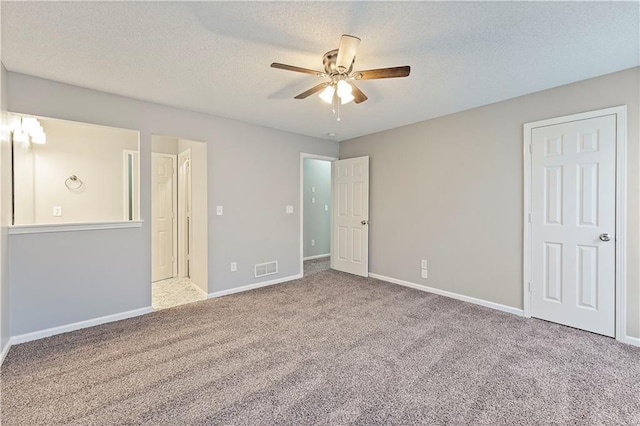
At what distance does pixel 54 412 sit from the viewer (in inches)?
64.7

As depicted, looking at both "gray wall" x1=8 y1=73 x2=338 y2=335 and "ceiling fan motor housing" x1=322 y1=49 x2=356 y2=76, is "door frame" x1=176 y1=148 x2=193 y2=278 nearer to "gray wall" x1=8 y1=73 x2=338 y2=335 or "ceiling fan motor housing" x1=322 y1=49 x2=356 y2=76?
"gray wall" x1=8 y1=73 x2=338 y2=335

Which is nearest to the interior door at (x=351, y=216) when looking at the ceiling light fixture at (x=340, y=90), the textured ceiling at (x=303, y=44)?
the textured ceiling at (x=303, y=44)

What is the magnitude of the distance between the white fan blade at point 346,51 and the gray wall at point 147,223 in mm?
2335

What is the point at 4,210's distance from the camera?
7.63 ft

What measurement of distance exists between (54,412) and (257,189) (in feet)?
9.79

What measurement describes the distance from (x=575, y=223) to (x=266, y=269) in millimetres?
3724

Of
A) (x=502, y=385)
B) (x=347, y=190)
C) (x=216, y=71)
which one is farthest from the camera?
(x=347, y=190)

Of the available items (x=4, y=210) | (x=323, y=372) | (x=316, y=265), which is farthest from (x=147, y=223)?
(x=316, y=265)

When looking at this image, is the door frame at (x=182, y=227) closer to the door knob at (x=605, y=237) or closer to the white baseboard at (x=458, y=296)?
the white baseboard at (x=458, y=296)

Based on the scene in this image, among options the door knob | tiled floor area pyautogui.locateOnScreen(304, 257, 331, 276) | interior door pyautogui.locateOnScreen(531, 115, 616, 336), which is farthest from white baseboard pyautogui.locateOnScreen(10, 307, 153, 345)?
the door knob

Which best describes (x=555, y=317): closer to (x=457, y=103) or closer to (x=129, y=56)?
(x=457, y=103)

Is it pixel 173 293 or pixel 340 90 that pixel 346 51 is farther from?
pixel 173 293

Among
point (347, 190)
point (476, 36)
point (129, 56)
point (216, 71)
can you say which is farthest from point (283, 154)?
point (476, 36)

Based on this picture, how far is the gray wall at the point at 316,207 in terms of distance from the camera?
20.2ft
